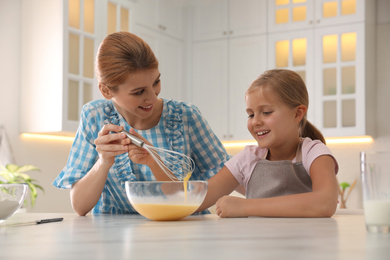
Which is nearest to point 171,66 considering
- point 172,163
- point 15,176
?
point 15,176

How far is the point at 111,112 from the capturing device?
166 centimetres

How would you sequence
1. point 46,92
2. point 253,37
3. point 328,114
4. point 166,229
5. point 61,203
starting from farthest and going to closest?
point 253,37 → point 328,114 → point 61,203 → point 46,92 → point 166,229

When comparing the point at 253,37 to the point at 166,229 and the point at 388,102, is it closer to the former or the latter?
the point at 388,102

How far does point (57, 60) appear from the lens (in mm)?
3406

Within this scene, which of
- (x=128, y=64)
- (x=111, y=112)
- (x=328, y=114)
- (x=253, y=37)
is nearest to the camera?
(x=128, y=64)

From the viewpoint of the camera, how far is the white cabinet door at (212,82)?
15.0 feet

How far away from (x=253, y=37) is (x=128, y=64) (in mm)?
3101

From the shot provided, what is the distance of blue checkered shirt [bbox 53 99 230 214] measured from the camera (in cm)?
160

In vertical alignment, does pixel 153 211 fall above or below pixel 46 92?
below

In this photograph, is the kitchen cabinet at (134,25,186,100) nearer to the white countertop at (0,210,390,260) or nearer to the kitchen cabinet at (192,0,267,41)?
the kitchen cabinet at (192,0,267,41)

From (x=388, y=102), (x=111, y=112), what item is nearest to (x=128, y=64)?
(x=111, y=112)

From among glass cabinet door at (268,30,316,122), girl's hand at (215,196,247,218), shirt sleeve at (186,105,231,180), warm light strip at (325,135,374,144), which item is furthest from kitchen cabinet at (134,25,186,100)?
girl's hand at (215,196,247,218)

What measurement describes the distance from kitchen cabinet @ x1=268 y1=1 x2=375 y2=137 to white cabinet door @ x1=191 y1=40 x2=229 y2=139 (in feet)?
2.00

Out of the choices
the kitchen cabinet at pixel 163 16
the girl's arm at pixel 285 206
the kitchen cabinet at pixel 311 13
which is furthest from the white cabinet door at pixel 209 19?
the girl's arm at pixel 285 206
